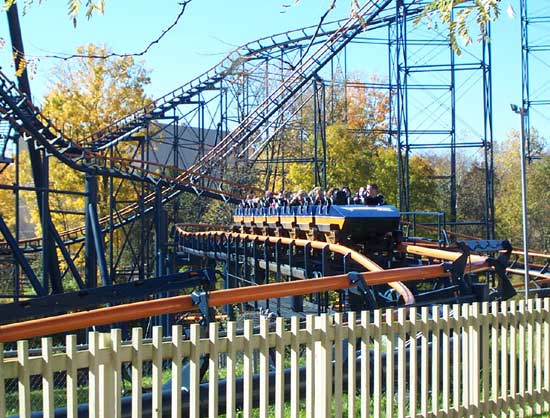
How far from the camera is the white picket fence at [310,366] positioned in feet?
10.9

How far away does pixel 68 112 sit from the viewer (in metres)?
A: 26.5

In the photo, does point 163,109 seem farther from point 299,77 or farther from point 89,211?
point 89,211

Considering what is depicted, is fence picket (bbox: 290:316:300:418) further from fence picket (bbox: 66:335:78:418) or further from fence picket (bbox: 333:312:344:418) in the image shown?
fence picket (bbox: 66:335:78:418)

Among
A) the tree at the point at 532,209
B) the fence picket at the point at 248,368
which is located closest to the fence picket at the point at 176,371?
the fence picket at the point at 248,368

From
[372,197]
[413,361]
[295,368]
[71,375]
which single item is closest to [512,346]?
[413,361]

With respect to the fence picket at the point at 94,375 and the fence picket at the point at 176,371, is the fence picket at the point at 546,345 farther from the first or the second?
the fence picket at the point at 94,375

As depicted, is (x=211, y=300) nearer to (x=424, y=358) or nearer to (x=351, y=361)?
(x=351, y=361)

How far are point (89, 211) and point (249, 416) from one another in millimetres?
9882

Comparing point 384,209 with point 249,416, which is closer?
point 249,416

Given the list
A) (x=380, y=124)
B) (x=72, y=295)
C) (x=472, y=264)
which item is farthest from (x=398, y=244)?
(x=380, y=124)

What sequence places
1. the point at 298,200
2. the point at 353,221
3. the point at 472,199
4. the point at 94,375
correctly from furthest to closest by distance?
the point at 472,199 < the point at 298,200 < the point at 353,221 < the point at 94,375

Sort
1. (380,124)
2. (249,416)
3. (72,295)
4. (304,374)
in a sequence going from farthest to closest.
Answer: (380,124), (72,295), (304,374), (249,416)

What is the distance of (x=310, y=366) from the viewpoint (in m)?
4.03

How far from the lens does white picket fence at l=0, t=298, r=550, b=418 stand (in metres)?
3.31
